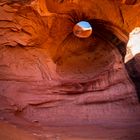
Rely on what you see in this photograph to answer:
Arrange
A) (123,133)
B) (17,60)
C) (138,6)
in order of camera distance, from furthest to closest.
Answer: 1. (138,6)
2. (17,60)
3. (123,133)

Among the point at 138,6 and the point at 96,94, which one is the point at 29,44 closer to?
the point at 96,94

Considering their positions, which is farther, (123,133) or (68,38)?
(68,38)

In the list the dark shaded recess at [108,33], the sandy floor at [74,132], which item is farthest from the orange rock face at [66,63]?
the sandy floor at [74,132]

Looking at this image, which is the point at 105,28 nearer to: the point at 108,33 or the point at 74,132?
the point at 108,33

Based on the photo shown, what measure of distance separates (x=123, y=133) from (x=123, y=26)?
5.02 ft

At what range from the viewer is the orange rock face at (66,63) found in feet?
11.5

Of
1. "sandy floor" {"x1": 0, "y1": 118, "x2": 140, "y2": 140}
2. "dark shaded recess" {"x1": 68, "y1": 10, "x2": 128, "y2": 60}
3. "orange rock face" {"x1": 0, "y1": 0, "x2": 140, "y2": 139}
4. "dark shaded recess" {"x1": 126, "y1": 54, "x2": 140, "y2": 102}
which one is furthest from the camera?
"dark shaded recess" {"x1": 68, "y1": 10, "x2": 128, "y2": 60}

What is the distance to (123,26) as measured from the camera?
155 inches

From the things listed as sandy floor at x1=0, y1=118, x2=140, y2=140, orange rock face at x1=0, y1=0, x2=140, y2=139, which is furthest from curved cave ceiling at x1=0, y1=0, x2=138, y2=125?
sandy floor at x1=0, y1=118, x2=140, y2=140

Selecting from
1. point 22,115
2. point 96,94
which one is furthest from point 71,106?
point 22,115

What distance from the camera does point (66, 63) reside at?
13.3ft

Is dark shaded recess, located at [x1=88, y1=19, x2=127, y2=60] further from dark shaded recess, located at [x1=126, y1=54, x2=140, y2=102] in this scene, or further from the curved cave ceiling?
dark shaded recess, located at [x1=126, y1=54, x2=140, y2=102]

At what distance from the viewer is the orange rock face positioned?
3494mm

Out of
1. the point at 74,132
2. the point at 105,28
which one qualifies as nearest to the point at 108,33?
the point at 105,28
